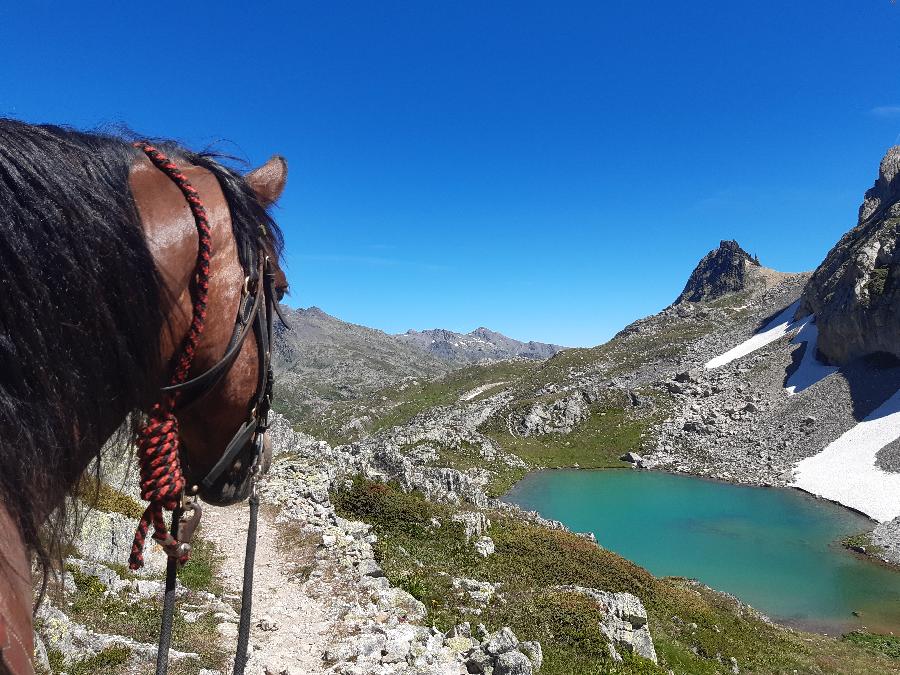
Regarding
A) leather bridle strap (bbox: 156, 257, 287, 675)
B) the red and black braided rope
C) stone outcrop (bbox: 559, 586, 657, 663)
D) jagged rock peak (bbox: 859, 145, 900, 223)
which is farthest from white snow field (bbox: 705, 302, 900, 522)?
jagged rock peak (bbox: 859, 145, 900, 223)

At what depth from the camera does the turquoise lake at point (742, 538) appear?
25.5m

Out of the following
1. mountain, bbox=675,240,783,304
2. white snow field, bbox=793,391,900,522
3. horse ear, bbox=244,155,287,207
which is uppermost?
mountain, bbox=675,240,783,304

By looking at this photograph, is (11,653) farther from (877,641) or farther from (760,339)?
(760,339)

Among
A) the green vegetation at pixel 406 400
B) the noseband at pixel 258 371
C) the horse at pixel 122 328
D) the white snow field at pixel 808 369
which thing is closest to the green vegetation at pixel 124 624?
the horse at pixel 122 328

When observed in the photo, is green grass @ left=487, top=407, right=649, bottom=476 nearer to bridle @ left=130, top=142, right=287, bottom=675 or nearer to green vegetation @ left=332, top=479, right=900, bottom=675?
green vegetation @ left=332, top=479, right=900, bottom=675

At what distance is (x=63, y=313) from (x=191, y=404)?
Result: 1.69 feet

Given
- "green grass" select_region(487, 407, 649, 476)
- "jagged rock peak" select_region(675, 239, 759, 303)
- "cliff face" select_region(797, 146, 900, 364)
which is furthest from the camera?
"jagged rock peak" select_region(675, 239, 759, 303)

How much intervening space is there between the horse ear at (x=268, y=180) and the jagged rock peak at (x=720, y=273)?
179 meters

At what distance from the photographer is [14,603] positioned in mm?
1116

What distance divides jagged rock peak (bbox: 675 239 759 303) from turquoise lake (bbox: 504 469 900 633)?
131 metres

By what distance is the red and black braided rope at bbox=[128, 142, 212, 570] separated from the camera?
1637mm

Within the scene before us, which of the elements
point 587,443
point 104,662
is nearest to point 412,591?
point 104,662

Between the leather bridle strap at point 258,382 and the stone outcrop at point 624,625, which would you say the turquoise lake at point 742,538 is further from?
the leather bridle strap at point 258,382

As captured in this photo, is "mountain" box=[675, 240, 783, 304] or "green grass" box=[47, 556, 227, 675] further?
"mountain" box=[675, 240, 783, 304]
